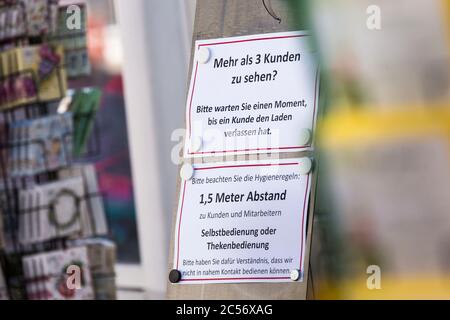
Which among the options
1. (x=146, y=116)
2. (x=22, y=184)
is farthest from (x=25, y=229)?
(x=146, y=116)

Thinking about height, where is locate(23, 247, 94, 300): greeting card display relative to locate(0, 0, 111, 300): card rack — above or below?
below

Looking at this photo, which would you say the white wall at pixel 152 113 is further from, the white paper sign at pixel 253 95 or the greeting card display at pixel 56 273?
the white paper sign at pixel 253 95

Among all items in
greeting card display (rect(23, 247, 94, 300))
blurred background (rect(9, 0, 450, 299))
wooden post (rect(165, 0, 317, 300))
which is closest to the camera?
wooden post (rect(165, 0, 317, 300))

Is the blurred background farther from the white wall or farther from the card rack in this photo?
the card rack

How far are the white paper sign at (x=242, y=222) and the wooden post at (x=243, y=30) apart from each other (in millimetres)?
20

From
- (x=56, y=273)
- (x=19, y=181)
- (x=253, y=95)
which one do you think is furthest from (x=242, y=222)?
(x=19, y=181)

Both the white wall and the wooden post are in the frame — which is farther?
the white wall

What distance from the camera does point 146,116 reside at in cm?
346

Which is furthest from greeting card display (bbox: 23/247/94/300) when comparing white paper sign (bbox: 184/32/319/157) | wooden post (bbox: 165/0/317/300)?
white paper sign (bbox: 184/32/319/157)

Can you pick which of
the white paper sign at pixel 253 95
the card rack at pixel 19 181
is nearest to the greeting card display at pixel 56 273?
the card rack at pixel 19 181

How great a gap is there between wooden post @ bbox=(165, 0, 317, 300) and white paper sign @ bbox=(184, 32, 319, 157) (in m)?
0.03

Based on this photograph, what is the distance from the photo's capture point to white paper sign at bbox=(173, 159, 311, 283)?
2.71 m

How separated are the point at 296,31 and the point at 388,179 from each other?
1.94 feet
